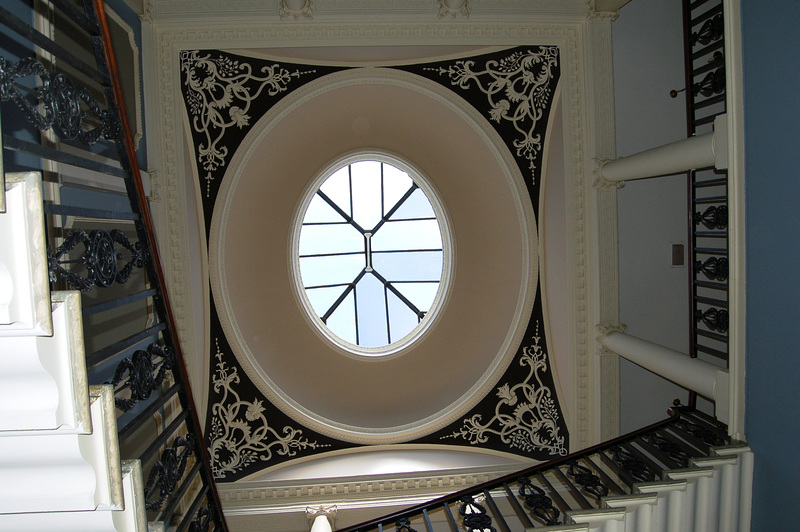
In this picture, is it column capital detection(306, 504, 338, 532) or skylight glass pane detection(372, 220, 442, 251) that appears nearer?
column capital detection(306, 504, 338, 532)

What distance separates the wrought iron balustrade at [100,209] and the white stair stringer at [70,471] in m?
0.15

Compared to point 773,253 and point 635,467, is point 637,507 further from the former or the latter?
point 773,253

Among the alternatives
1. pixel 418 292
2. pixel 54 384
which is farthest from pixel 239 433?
pixel 54 384

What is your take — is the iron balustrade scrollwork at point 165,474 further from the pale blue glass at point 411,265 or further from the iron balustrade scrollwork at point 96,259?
the pale blue glass at point 411,265

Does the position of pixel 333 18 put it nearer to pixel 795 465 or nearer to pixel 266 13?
pixel 266 13

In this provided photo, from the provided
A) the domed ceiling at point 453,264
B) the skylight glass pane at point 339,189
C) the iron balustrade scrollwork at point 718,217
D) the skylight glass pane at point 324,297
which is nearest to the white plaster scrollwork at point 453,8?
the domed ceiling at point 453,264

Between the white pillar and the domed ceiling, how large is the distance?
935mm

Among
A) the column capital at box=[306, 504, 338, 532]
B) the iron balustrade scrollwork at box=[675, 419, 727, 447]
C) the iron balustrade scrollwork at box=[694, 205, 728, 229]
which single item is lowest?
the column capital at box=[306, 504, 338, 532]

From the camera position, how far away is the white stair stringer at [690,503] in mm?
2729

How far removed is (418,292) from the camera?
6570mm

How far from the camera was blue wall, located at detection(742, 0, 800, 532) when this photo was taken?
269cm

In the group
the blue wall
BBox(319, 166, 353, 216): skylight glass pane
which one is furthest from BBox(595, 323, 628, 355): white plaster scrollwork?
BBox(319, 166, 353, 216): skylight glass pane

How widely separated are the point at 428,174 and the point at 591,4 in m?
2.23

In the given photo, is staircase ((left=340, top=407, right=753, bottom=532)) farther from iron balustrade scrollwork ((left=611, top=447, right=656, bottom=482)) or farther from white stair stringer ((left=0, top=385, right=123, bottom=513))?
white stair stringer ((left=0, top=385, right=123, bottom=513))
